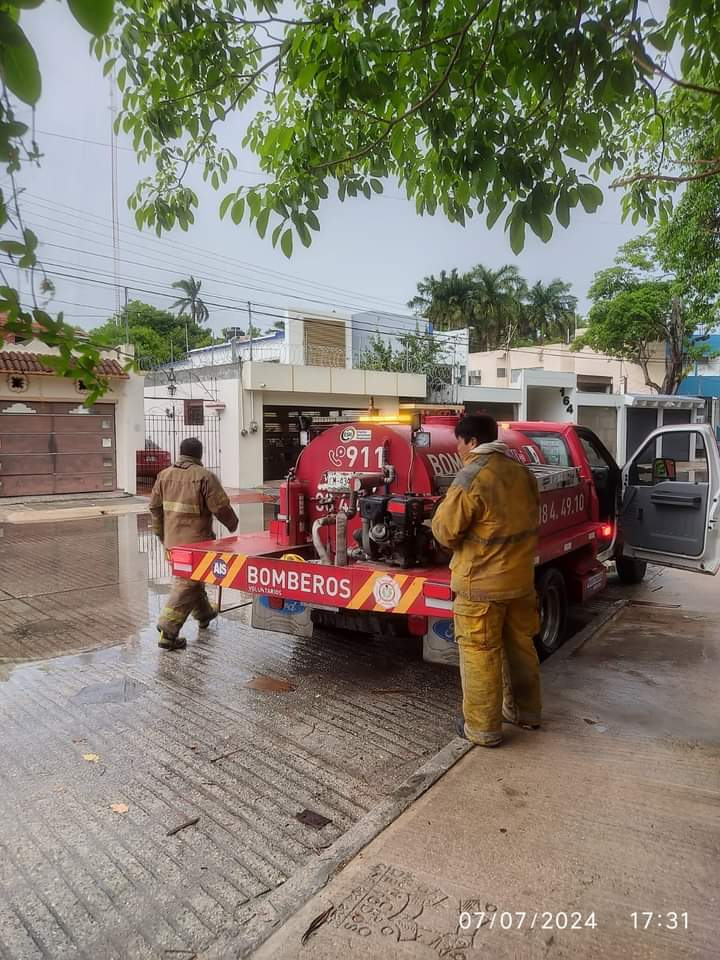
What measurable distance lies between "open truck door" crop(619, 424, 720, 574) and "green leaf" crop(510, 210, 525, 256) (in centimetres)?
388

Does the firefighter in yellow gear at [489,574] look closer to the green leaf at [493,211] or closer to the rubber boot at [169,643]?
the green leaf at [493,211]

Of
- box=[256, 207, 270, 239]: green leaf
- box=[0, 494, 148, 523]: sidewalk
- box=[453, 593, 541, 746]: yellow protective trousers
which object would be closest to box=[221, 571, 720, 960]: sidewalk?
box=[453, 593, 541, 746]: yellow protective trousers

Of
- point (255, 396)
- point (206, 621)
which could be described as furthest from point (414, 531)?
point (255, 396)

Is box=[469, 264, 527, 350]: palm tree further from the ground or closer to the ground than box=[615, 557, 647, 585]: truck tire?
further from the ground

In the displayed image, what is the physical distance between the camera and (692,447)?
2722cm

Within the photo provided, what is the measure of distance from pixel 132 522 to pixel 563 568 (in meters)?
10.1

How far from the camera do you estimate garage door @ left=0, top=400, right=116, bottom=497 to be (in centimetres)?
1619

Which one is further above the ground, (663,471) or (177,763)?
(663,471)

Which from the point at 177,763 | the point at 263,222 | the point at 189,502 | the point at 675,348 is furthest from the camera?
the point at 675,348

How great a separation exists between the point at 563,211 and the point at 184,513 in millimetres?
3848

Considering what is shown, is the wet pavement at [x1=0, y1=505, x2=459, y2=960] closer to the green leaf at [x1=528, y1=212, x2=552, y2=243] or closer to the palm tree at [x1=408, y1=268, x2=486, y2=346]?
the green leaf at [x1=528, y1=212, x2=552, y2=243]

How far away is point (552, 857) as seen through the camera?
2.71 meters

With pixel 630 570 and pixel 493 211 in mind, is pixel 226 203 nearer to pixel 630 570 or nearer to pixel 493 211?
pixel 493 211

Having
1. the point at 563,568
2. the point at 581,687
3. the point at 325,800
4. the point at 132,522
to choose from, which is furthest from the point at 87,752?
the point at 132,522
